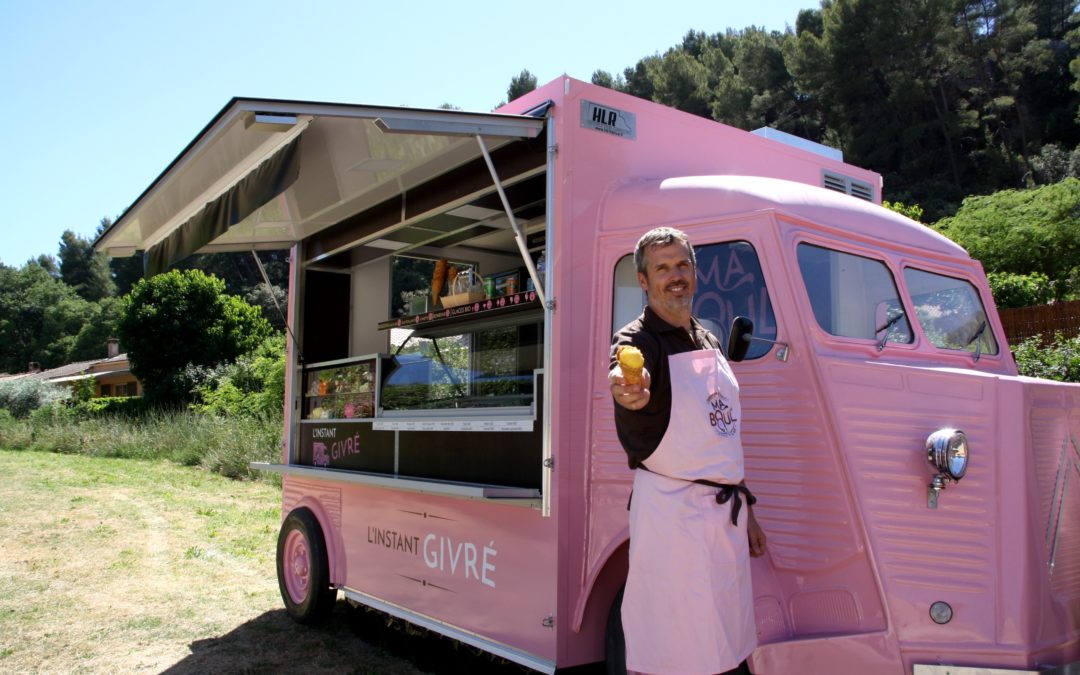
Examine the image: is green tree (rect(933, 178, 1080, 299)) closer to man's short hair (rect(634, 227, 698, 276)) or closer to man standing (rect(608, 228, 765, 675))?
man's short hair (rect(634, 227, 698, 276))

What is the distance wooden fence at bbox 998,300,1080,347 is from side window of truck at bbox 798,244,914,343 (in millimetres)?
9170

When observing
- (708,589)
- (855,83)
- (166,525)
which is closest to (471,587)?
(708,589)

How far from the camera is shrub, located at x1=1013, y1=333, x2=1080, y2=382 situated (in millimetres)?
9547

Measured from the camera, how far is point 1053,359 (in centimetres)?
982

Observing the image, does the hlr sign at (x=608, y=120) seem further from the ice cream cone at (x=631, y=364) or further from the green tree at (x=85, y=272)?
the green tree at (x=85, y=272)

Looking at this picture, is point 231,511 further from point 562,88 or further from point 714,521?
point 714,521

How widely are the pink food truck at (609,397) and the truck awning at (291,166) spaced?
0.02m

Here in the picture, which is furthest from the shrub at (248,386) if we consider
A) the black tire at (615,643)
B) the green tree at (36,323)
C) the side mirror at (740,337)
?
the green tree at (36,323)

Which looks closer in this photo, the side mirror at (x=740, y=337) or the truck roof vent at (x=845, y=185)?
the side mirror at (x=740, y=337)

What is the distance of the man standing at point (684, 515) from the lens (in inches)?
92.8

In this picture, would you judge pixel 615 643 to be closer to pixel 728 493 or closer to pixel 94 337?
pixel 728 493

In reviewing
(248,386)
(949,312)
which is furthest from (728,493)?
(248,386)

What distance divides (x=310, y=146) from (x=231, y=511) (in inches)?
336

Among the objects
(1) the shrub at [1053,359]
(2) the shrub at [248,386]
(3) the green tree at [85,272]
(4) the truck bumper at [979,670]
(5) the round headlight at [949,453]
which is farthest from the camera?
(3) the green tree at [85,272]
